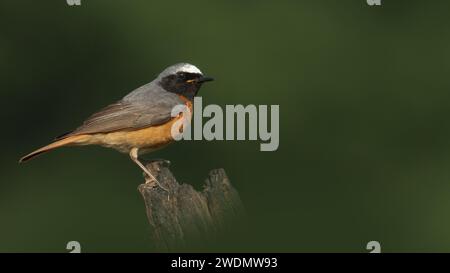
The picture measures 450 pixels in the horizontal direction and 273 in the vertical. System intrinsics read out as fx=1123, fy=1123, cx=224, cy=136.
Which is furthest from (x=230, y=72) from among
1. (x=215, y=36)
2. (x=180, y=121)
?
(x=180, y=121)

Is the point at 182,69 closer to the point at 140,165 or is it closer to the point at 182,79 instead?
the point at 182,79

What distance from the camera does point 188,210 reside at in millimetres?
8016

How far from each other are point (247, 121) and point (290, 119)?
6938 millimetres

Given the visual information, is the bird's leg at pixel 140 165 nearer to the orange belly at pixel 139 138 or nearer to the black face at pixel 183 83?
the orange belly at pixel 139 138

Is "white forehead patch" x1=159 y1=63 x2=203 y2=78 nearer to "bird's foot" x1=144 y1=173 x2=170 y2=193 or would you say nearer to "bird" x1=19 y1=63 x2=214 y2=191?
"bird" x1=19 y1=63 x2=214 y2=191

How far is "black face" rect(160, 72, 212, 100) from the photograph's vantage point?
9.82 metres

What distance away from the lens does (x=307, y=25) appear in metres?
20.0

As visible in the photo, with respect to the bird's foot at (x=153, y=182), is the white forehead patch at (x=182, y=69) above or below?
above

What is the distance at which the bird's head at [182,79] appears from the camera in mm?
9820

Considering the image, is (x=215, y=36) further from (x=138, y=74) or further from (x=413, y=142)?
(x=413, y=142)

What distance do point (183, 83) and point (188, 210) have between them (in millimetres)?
2069

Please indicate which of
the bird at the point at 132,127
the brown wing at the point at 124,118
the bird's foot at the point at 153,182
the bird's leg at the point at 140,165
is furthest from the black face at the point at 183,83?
the bird's foot at the point at 153,182

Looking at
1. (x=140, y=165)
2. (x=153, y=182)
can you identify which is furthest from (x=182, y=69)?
(x=153, y=182)

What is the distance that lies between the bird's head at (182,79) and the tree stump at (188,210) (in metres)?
1.73
